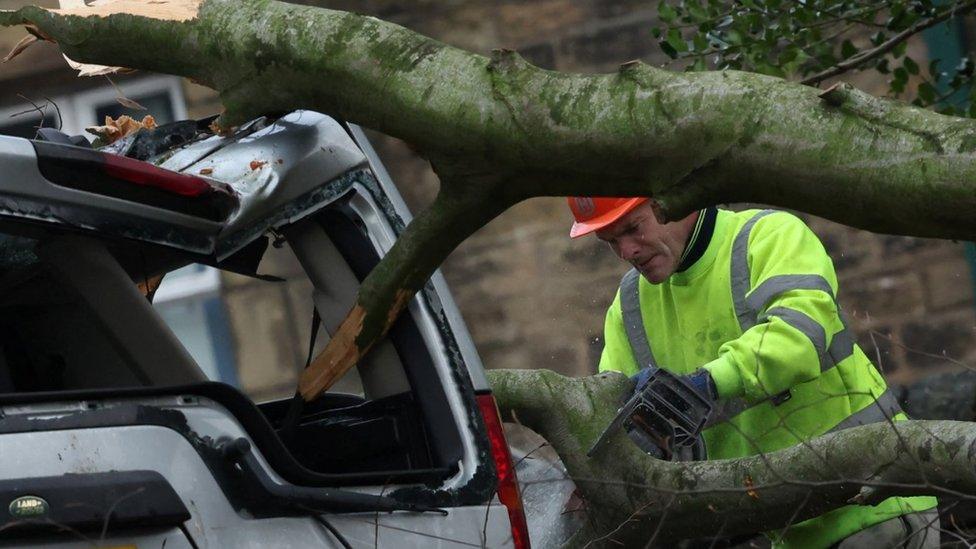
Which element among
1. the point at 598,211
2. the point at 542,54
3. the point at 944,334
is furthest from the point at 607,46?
the point at 598,211

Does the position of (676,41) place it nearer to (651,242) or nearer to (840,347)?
(651,242)

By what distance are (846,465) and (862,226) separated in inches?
48.8

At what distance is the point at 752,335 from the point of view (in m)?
4.41

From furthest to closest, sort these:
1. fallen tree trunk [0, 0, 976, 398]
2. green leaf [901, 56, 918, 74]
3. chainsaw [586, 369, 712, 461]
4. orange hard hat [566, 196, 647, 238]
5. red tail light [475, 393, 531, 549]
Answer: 1. green leaf [901, 56, 918, 74]
2. orange hard hat [566, 196, 647, 238]
3. chainsaw [586, 369, 712, 461]
4. red tail light [475, 393, 531, 549]
5. fallen tree trunk [0, 0, 976, 398]

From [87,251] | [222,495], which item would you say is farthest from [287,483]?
[87,251]

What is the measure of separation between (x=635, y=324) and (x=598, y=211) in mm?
364

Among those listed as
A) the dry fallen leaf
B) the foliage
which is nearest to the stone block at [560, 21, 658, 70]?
the foliage

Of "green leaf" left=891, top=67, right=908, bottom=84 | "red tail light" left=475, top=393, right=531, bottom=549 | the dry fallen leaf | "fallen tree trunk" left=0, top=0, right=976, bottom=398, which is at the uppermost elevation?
"fallen tree trunk" left=0, top=0, right=976, bottom=398

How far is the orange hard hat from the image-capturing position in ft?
16.1

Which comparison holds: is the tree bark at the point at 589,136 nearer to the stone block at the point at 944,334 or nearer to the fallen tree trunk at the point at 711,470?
the fallen tree trunk at the point at 711,470

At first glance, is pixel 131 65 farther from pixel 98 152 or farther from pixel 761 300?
pixel 761 300

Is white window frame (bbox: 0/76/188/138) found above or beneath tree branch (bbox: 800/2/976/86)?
beneath

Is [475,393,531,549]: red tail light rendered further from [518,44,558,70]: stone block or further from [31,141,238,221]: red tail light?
[518,44,558,70]: stone block

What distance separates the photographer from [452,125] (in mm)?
3074
